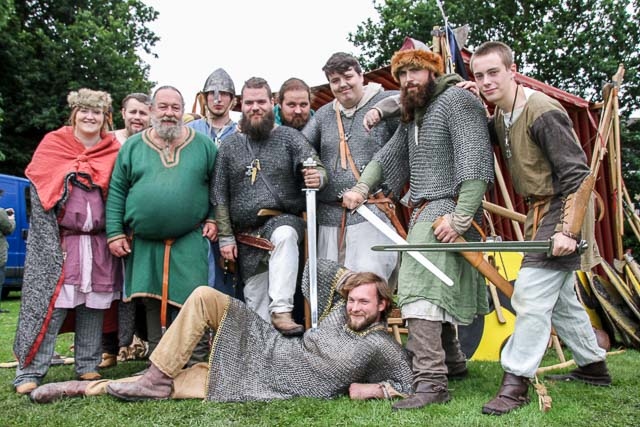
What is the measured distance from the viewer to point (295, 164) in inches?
147

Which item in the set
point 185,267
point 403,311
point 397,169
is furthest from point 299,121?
point 403,311

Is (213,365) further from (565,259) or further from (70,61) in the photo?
(70,61)

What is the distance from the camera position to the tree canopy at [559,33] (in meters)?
13.1

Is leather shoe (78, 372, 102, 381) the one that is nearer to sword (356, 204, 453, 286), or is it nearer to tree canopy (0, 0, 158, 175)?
sword (356, 204, 453, 286)

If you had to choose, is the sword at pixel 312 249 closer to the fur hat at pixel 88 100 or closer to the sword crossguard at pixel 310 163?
the sword crossguard at pixel 310 163

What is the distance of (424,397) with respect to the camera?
2859 mm

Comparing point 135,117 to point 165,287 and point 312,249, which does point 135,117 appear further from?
point 312,249

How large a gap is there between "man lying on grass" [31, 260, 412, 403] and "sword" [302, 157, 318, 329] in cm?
10

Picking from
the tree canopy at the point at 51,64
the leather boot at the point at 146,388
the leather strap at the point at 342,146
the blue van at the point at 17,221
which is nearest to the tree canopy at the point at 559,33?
the tree canopy at the point at 51,64

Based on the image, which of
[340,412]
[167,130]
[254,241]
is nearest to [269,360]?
[340,412]

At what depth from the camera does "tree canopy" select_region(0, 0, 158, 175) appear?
14.0 metres

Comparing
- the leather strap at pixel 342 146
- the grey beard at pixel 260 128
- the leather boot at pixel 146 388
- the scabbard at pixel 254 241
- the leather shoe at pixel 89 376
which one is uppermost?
the grey beard at pixel 260 128

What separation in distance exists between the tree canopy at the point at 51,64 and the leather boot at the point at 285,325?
38.8 ft

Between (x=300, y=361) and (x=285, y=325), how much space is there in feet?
0.87
